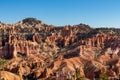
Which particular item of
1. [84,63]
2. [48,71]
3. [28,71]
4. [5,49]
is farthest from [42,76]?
[5,49]

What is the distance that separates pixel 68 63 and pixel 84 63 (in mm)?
7931

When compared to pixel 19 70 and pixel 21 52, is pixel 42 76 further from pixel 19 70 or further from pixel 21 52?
pixel 21 52

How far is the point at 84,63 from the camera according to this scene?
514 ft

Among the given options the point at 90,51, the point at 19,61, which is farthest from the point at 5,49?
the point at 90,51

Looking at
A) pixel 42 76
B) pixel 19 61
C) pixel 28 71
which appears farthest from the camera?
pixel 19 61

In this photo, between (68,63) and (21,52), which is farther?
(21,52)

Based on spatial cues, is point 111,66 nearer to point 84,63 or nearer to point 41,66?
point 84,63

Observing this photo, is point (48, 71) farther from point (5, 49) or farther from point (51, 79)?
point (5, 49)

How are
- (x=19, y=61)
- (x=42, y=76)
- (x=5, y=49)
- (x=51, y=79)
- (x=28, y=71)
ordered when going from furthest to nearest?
(x=5, y=49)
(x=19, y=61)
(x=28, y=71)
(x=42, y=76)
(x=51, y=79)

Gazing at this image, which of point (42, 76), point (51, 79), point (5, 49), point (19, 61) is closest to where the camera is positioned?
point (51, 79)

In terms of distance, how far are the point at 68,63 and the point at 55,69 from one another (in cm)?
798

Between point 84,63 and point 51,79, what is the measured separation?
1554 inches

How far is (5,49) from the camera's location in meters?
191

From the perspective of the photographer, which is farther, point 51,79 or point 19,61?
point 19,61
